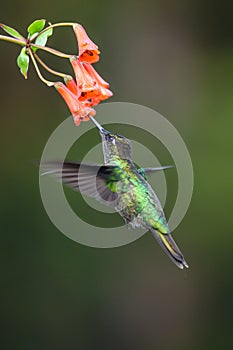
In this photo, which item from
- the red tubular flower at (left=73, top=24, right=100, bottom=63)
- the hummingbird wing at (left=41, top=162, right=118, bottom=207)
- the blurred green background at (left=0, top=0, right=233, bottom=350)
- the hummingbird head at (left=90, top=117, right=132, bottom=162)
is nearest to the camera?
the hummingbird wing at (left=41, top=162, right=118, bottom=207)

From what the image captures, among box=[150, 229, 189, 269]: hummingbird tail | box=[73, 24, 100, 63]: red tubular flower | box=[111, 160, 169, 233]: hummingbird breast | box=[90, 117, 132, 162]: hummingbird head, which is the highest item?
box=[73, 24, 100, 63]: red tubular flower

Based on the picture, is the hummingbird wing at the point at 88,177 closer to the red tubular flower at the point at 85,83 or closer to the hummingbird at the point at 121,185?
the hummingbird at the point at 121,185

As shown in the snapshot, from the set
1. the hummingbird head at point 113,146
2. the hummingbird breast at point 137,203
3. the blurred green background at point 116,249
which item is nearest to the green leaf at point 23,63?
the hummingbird head at point 113,146

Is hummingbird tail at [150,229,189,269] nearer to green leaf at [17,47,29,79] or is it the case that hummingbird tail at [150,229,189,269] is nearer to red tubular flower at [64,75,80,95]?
red tubular flower at [64,75,80,95]

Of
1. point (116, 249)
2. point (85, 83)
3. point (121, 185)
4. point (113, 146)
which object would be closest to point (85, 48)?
point (85, 83)

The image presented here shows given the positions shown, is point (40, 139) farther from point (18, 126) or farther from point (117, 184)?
point (117, 184)

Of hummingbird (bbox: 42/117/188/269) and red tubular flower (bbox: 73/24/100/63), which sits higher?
red tubular flower (bbox: 73/24/100/63)

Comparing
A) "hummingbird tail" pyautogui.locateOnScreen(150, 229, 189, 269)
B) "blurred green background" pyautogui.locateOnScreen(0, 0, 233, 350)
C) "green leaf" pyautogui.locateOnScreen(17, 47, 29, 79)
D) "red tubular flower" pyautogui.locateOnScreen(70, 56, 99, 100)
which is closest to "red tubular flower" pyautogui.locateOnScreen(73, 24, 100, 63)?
"red tubular flower" pyautogui.locateOnScreen(70, 56, 99, 100)
